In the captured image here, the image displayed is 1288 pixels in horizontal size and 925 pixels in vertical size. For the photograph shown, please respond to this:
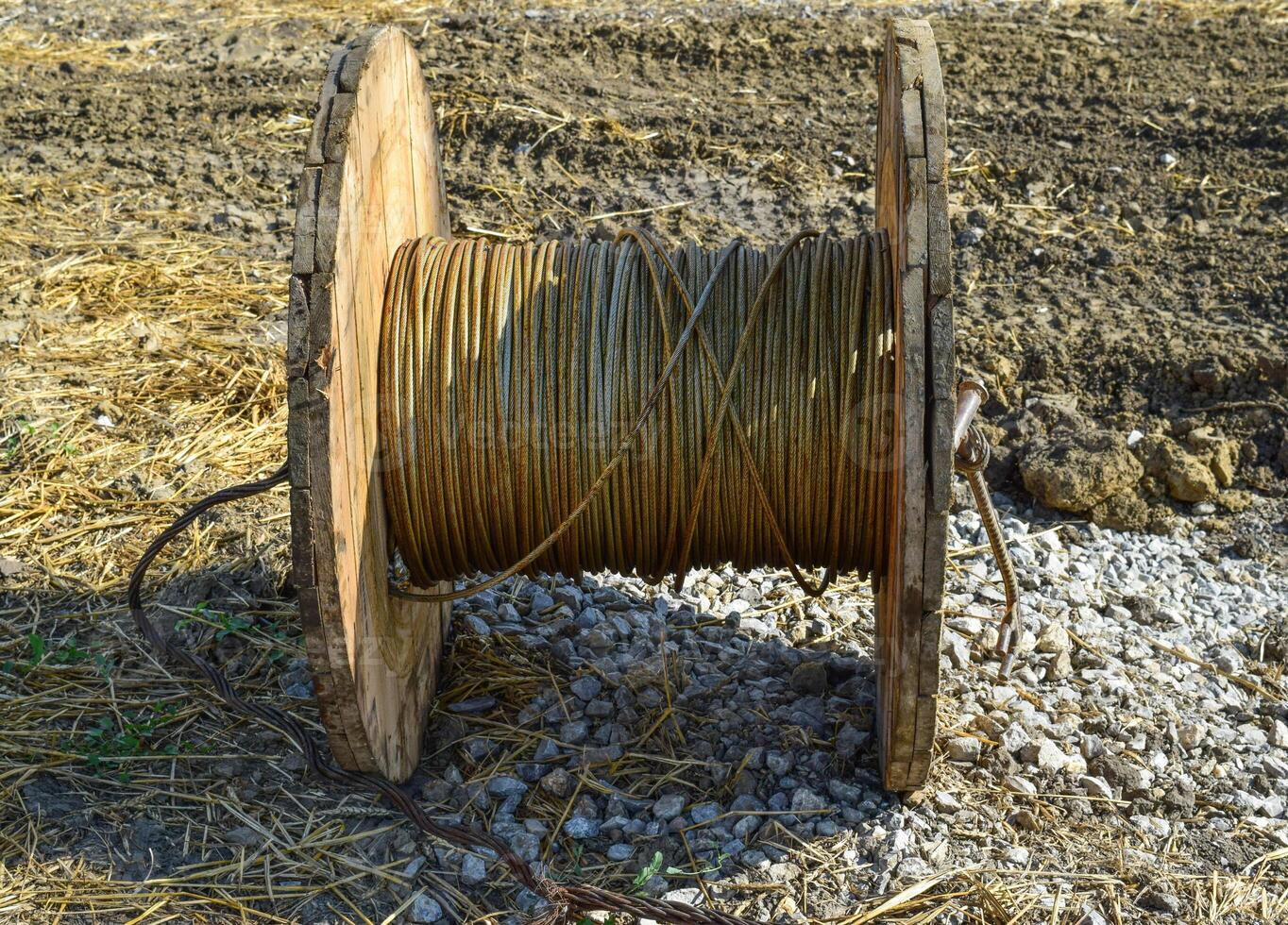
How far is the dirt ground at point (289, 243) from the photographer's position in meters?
3.21

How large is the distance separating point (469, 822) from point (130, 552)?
162cm

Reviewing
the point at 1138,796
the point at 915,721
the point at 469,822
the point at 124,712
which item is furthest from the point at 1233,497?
the point at 124,712

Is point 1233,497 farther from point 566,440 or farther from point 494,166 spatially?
point 494,166

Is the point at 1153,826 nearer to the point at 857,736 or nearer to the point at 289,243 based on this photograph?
the point at 857,736

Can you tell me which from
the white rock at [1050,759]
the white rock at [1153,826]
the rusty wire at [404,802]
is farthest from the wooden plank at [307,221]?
the white rock at [1153,826]

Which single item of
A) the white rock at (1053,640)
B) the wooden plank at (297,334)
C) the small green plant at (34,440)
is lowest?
the white rock at (1053,640)

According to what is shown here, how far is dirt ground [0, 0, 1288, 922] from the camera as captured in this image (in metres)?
3.21

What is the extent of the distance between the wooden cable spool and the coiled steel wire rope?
0.37ft

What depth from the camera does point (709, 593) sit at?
4117 millimetres

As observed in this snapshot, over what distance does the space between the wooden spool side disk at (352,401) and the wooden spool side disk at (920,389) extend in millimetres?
1110

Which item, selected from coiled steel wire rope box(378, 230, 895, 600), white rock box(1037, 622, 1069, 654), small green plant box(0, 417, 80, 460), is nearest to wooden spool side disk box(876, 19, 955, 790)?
coiled steel wire rope box(378, 230, 895, 600)

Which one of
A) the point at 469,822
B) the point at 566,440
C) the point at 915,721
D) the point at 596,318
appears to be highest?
the point at 596,318

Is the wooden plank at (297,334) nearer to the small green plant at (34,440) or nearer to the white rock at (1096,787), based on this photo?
the white rock at (1096,787)

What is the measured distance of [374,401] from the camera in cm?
296
